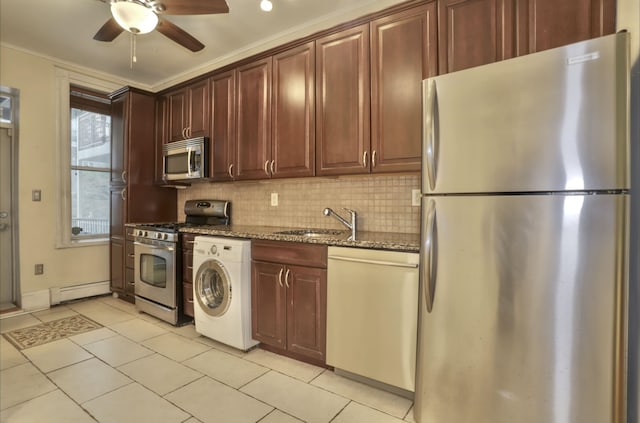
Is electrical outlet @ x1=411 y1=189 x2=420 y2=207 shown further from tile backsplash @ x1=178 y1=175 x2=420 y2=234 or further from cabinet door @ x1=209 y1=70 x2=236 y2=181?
cabinet door @ x1=209 y1=70 x2=236 y2=181

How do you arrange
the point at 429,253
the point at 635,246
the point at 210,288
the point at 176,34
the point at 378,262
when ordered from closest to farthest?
the point at 635,246
the point at 429,253
the point at 378,262
the point at 176,34
the point at 210,288

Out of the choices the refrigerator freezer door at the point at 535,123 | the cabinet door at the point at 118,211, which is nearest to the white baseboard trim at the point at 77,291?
the cabinet door at the point at 118,211

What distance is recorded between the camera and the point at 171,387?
6.73 feet

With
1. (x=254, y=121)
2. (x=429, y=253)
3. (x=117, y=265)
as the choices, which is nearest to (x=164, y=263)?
(x=117, y=265)

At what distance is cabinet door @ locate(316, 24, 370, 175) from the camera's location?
2320mm

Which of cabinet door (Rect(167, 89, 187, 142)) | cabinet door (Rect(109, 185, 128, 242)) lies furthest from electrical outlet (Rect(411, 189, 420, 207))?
cabinet door (Rect(109, 185, 128, 242))

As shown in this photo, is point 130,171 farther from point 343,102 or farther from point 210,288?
point 343,102

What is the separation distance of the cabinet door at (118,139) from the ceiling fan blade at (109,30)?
1.38 metres

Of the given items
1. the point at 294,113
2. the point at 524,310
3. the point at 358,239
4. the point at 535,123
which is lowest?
the point at 524,310

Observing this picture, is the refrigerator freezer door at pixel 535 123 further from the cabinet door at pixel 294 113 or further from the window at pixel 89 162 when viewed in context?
the window at pixel 89 162

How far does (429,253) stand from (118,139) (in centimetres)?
392

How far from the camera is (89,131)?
13.3ft

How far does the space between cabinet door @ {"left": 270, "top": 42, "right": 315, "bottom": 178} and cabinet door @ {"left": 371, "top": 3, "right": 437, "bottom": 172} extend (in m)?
0.55

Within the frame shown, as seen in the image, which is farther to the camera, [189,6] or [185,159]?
[185,159]
